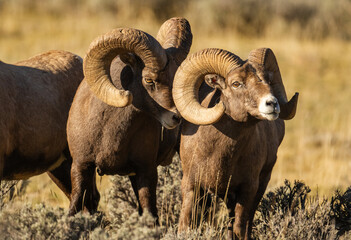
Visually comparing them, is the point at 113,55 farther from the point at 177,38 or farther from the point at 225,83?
the point at 225,83

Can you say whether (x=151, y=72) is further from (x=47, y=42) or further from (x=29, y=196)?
(x=47, y=42)

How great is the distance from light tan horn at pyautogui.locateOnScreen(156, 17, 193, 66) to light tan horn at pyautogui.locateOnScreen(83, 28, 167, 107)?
46cm

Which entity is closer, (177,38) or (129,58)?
(129,58)

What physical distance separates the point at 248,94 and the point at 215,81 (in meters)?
0.53

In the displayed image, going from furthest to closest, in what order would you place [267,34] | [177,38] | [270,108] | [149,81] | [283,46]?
[267,34]
[283,46]
[177,38]
[149,81]
[270,108]


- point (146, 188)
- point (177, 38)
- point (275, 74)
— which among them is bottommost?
point (146, 188)

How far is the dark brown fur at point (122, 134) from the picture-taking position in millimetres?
7566

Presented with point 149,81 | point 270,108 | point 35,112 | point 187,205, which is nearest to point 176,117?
point 149,81

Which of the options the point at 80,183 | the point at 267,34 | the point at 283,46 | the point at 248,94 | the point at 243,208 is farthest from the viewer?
the point at 267,34

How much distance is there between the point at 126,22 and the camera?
2508 cm

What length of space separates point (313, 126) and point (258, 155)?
40.0ft

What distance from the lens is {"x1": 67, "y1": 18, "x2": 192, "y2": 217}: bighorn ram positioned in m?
7.39

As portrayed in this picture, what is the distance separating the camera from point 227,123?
747cm

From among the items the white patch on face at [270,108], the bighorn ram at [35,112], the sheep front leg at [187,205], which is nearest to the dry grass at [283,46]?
the bighorn ram at [35,112]
